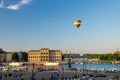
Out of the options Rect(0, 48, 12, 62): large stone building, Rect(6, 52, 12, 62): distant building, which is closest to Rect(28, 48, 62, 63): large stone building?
Rect(6, 52, 12, 62): distant building

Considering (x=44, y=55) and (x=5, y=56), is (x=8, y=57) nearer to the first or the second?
(x=5, y=56)

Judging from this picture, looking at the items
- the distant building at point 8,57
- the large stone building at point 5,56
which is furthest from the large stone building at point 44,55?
the large stone building at point 5,56

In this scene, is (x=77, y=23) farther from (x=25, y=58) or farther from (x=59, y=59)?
(x=25, y=58)

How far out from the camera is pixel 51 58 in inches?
6860

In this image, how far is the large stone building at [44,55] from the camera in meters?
172

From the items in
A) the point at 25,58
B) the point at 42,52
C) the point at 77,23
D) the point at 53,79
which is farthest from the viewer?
the point at 25,58

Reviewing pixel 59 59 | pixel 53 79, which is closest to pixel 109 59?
pixel 59 59

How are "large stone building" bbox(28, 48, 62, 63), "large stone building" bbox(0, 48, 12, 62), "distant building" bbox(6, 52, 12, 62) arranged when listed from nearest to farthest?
"large stone building" bbox(28, 48, 62, 63)
"large stone building" bbox(0, 48, 12, 62)
"distant building" bbox(6, 52, 12, 62)

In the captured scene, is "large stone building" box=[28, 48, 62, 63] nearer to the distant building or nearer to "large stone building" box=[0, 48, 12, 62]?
the distant building

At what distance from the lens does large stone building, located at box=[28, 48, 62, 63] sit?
17212 cm

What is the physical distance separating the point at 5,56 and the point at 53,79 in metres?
140

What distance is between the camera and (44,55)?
173m

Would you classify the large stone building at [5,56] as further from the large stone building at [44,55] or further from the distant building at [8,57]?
the large stone building at [44,55]

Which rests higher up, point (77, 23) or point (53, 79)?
point (77, 23)
